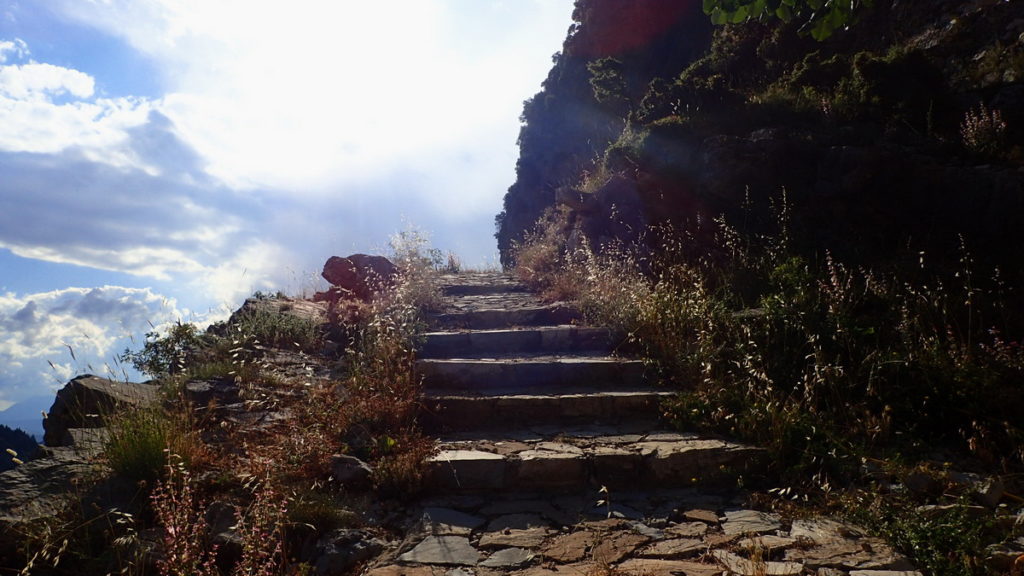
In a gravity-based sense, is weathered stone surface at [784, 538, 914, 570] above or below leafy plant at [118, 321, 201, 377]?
below

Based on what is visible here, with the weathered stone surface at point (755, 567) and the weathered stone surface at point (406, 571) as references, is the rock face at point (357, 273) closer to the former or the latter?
the weathered stone surface at point (406, 571)

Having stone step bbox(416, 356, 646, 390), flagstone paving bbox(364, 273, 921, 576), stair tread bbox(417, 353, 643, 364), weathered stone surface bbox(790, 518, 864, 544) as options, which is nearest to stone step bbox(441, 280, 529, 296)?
flagstone paving bbox(364, 273, 921, 576)

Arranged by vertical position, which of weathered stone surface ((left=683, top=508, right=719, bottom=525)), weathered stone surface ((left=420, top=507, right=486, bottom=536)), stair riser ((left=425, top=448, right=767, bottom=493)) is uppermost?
stair riser ((left=425, top=448, right=767, bottom=493))

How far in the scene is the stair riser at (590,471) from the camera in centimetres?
394

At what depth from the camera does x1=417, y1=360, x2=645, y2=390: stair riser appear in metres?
5.54

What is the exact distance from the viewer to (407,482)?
3812mm

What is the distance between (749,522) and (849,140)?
6083 millimetres

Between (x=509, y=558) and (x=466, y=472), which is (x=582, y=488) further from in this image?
(x=509, y=558)

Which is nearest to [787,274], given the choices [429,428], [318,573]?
[429,428]

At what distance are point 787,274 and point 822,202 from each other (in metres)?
1.79

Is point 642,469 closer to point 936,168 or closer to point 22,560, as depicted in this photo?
point 22,560

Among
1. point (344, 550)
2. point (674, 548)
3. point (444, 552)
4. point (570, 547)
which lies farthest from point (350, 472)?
point (674, 548)

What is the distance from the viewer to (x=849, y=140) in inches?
292

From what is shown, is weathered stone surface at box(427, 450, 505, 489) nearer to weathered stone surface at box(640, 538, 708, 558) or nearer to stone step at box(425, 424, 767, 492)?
stone step at box(425, 424, 767, 492)
